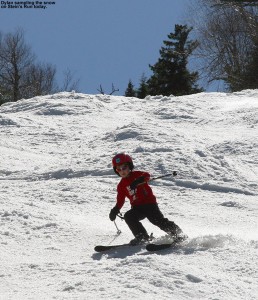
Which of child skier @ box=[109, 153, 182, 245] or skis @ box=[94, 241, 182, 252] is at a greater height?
child skier @ box=[109, 153, 182, 245]

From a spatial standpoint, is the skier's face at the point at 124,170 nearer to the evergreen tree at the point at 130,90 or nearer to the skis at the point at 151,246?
the skis at the point at 151,246

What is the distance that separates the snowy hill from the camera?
15.5ft

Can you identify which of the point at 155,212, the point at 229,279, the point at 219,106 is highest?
the point at 219,106

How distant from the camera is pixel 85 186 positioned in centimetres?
905

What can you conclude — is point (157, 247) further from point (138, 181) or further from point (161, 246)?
point (138, 181)

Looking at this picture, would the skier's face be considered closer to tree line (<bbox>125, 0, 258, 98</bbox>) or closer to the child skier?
the child skier

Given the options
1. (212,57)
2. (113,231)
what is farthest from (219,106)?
(212,57)

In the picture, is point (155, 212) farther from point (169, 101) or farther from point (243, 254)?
point (169, 101)

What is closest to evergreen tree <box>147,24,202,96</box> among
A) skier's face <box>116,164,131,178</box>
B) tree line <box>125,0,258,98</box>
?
tree line <box>125,0,258,98</box>

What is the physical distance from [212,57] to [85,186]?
24.9 meters

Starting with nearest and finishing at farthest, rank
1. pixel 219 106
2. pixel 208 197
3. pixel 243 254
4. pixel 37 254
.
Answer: pixel 243 254 < pixel 37 254 < pixel 208 197 < pixel 219 106

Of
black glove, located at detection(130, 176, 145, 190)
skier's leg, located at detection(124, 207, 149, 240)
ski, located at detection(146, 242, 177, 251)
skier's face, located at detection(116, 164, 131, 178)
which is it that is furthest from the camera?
skier's face, located at detection(116, 164, 131, 178)

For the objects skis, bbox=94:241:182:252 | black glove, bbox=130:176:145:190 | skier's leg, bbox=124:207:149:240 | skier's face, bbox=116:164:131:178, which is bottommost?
skis, bbox=94:241:182:252

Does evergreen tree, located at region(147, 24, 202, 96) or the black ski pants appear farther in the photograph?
evergreen tree, located at region(147, 24, 202, 96)
